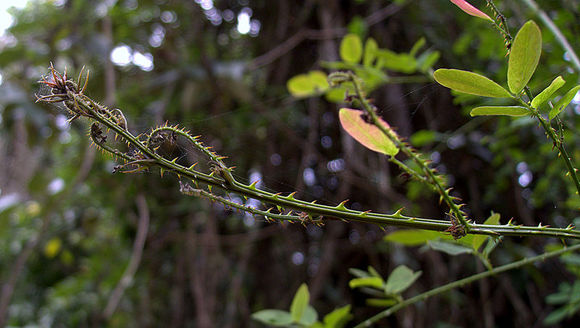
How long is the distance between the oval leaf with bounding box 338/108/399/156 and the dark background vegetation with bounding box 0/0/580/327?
2.74 ft

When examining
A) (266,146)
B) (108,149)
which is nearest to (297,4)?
(266,146)

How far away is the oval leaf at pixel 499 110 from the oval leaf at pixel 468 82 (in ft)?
0.03

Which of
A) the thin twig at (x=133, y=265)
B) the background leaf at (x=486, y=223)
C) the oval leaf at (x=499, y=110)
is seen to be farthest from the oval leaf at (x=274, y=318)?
the thin twig at (x=133, y=265)

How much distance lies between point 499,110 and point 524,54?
0.13 feet

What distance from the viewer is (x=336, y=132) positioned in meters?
1.47

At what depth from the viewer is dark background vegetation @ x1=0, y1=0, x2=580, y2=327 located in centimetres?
118

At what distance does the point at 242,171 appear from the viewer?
139 centimetres

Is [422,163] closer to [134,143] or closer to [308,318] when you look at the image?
[134,143]

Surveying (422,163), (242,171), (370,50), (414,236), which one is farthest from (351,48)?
(242,171)

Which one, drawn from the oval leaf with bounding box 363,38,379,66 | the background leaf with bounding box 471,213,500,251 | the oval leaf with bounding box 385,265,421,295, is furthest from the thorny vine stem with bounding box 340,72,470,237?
the oval leaf with bounding box 363,38,379,66

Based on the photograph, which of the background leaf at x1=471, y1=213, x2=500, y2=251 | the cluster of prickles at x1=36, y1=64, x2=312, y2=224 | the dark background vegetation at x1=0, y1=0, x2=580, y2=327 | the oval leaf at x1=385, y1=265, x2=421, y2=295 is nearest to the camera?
the cluster of prickles at x1=36, y1=64, x2=312, y2=224

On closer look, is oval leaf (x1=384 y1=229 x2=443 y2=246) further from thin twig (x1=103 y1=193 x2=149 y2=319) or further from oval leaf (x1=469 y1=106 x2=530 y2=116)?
thin twig (x1=103 y1=193 x2=149 y2=319)

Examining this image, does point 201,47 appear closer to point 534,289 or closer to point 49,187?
point 49,187

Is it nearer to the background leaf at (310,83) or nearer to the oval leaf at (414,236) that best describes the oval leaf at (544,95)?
the oval leaf at (414,236)
